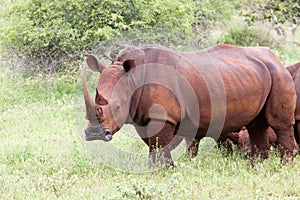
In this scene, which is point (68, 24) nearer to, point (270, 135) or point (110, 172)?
point (270, 135)

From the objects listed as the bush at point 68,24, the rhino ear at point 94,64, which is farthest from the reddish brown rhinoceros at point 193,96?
the bush at point 68,24

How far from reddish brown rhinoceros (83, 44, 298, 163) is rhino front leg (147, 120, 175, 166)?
0.01m

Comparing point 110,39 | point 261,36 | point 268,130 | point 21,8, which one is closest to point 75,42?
point 110,39

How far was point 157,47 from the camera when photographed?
7.30 m

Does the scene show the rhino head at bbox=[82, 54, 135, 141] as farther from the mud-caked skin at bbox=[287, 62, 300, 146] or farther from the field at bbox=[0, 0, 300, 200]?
the mud-caked skin at bbox=[287, 62, 300, 146]

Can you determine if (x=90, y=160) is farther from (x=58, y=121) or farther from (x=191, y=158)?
(x=58, y=121)

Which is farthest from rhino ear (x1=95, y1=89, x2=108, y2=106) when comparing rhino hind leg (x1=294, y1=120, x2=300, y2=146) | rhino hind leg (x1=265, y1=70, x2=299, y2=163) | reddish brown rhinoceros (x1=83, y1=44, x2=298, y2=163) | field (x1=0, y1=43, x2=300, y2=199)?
rhino hind leg (x1=294, y1=120, x2=300, y2=146)

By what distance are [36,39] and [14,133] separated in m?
3.27

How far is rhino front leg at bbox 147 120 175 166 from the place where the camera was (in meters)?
7.00

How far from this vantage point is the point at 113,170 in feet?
23.6

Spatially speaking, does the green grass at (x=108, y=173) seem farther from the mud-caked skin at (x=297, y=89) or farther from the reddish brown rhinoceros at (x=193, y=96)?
the mud-caked skin at (x=297, y=89)

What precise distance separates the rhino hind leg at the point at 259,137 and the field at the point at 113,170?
138 millimetres

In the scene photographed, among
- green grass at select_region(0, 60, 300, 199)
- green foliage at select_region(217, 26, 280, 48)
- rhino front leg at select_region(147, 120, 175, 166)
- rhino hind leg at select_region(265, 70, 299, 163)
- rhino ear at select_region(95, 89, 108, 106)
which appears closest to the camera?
green grass at select_region(0, 60, 300, 199)

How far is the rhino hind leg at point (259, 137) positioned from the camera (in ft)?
26.7
